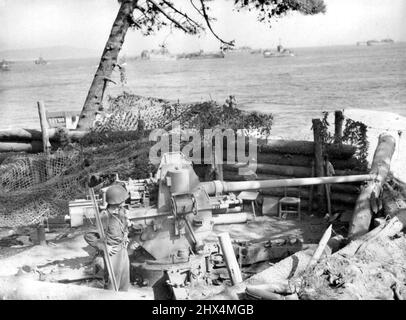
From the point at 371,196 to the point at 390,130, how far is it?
448cm

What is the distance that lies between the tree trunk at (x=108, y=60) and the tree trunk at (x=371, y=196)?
8.38 m

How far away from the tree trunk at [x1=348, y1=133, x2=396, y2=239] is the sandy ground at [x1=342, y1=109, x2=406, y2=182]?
122 cm

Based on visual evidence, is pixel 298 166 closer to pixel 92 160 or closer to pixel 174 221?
pixel 92 160

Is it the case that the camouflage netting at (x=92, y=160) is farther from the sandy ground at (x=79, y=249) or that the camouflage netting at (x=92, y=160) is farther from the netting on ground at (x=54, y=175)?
the sandy ground at (x=79, y=249)

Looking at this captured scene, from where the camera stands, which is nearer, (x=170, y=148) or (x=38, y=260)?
(x=38, y=260)

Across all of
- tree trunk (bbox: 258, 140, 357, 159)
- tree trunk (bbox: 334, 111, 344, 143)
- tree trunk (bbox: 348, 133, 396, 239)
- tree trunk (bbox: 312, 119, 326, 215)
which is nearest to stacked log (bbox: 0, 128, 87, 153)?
tree trunk (bbox: 258, 140, 357, 159)

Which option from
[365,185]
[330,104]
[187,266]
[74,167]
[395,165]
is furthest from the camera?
[330,104]

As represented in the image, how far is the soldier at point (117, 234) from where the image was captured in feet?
21.9

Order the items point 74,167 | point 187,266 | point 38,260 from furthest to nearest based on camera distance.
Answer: point 74,167 < point 38,260 < point 187,266

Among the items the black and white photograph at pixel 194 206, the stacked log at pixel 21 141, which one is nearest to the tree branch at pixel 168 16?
the black and white photograph at pixel 194 206

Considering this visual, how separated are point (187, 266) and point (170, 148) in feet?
15.8
